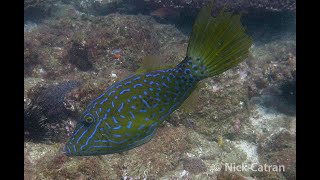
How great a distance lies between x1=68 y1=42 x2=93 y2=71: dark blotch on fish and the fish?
16.4ft

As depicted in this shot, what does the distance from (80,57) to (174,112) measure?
3.55m

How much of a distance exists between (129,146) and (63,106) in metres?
3.15

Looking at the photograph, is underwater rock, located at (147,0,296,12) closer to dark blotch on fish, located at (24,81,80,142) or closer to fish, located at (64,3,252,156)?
dark blotch on fish, located at (24,81,80,142)

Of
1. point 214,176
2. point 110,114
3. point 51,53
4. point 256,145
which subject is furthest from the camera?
point 51,53

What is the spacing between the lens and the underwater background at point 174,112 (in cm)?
493

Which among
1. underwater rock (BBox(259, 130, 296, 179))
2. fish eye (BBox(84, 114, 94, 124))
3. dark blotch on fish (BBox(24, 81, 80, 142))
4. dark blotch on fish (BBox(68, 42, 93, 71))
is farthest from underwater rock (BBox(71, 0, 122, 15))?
fish eye (BBox(84, 114, 94, 124))

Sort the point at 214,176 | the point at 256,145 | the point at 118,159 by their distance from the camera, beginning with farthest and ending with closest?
the point at 256,145
the point at 214,176
the point at 118,159

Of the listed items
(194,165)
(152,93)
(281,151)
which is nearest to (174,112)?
(194,165)

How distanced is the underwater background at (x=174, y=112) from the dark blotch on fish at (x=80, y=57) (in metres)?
0.03

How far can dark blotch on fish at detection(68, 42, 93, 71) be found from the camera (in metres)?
7.80

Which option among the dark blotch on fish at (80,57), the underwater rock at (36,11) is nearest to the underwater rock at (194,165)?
the dark blotch on fish at (80,57)

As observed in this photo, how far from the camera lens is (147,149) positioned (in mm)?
5188
